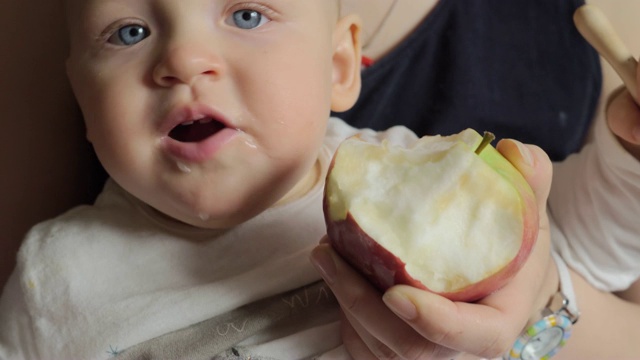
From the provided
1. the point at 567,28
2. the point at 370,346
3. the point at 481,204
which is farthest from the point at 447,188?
the point at 567,28

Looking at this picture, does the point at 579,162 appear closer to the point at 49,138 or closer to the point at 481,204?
the point at 481,204

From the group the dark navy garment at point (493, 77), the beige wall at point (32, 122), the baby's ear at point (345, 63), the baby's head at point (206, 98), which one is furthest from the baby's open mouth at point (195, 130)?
the dark navy garment at point (493, 77)

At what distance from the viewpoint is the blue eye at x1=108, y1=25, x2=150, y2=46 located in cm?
75

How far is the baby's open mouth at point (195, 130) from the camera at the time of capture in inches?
27.9

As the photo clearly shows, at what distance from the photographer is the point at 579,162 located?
3.26 ft

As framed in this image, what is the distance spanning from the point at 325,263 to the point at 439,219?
5.4 inches

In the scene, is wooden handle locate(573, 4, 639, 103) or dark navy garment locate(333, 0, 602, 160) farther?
dark navy garment locate(333, 0, 602, 160)

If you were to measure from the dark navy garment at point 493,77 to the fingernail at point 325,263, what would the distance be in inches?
20.2

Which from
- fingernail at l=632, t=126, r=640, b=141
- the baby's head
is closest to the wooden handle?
fingernail at l=632, t=126, r=640, b=141

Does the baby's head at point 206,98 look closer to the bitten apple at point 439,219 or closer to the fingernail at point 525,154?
the bitten apple at point 439,219

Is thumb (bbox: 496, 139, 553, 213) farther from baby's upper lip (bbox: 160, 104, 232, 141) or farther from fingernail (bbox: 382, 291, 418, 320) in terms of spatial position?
baby's upper lip (bbox: 160, 104, 232, 141)

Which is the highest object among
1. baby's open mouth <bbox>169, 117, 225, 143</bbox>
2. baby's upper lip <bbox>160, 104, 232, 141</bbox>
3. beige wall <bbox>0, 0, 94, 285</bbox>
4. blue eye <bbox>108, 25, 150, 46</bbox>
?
blue eye <bbox>108, 25, 150, 46</bbox>

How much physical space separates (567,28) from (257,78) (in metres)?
0.67

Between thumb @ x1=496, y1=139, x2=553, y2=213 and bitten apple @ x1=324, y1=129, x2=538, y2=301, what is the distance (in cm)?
4
